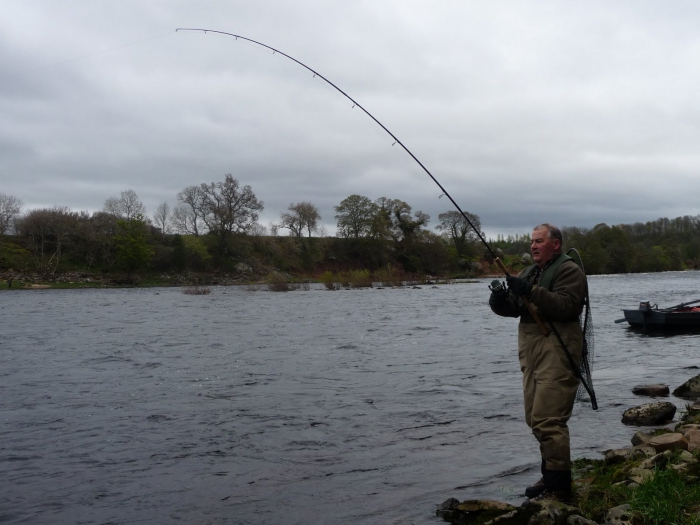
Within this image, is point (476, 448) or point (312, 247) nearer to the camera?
point (476, 448)

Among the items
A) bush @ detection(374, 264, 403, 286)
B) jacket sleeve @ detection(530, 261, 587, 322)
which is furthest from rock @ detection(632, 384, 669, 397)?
bush @ detection(374, 264, 403, 286)

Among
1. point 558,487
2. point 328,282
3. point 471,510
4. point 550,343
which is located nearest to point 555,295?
point 550,343

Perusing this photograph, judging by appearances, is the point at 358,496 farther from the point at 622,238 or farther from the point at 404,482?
the point at 622,238

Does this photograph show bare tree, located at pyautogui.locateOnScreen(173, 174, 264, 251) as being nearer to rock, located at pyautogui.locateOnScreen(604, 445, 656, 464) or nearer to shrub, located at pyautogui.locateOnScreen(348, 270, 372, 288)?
shrub, located at pyautogui.locateOnScreen(348, 270, 372, 288)

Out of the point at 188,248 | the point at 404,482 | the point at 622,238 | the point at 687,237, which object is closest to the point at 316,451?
the point at 404,482

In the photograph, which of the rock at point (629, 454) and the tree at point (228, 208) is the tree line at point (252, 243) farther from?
the rock at point (629, 454)

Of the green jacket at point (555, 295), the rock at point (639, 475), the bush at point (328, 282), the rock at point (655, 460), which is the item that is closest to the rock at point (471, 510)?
the rock at point (639, 475)

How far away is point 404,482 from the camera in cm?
639

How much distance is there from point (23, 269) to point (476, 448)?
221 ft

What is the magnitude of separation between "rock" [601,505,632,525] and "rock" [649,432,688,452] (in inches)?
70.5

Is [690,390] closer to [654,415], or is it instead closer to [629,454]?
[654,415]

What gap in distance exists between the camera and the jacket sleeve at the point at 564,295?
4555 mm

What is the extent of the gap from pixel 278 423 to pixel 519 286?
18.1 feet

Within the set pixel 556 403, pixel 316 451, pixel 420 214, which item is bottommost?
pixel 316 451
